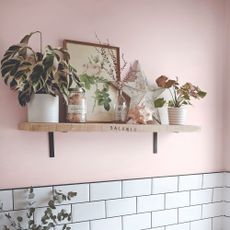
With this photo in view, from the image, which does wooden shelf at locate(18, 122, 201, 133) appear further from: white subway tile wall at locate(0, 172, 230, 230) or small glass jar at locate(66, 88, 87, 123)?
white subway tile wall at locate(0, 172, 230, 230)

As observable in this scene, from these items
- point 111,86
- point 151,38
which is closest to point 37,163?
point 111,86

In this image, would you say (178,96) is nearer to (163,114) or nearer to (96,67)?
(163,114)

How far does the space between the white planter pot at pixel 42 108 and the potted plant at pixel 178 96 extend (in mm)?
539

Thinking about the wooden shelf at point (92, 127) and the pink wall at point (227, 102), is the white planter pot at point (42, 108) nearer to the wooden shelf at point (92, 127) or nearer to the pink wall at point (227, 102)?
the wooden shelf at point (92, 127)

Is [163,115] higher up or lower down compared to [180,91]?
lower down

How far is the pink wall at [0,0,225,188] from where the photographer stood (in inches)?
44.8

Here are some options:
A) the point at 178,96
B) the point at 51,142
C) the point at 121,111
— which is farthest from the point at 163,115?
the point at 51,142

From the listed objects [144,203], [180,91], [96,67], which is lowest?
[144,203]

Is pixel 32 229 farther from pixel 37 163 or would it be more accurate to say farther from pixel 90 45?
pixel 90 45

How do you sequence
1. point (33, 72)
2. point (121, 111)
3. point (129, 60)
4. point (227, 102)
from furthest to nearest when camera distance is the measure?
point (227, 102)
point (129, 60)
point (121, 111)
point (33, 72)

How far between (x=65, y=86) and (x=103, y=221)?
64cm

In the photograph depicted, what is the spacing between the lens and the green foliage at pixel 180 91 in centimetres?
134

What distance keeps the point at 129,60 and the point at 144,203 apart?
2.26 ft

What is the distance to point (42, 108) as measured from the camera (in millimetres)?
1062
